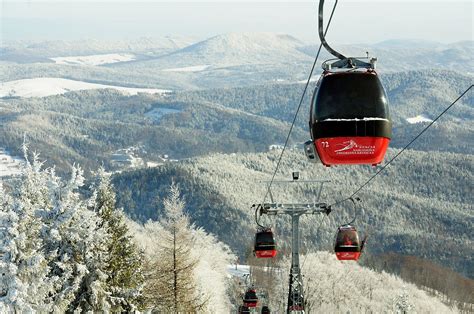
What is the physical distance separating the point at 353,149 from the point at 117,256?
23.3 m

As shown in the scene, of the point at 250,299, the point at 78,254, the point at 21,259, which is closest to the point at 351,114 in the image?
the point at 21,259

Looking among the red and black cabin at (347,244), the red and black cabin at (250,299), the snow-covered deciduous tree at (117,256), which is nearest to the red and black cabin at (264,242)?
the red and black cabin at (347,244)

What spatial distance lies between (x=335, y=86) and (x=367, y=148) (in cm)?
88

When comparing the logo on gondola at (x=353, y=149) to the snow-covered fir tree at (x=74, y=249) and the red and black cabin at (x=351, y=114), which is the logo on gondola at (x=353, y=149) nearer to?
the red and black cabin at (x=351, y=114)

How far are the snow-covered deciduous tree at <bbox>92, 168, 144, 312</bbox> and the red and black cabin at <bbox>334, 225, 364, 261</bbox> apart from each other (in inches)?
519

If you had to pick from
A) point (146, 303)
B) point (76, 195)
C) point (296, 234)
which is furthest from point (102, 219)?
point (296, 234)

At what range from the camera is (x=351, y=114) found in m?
9.41

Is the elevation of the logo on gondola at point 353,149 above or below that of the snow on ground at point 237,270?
above

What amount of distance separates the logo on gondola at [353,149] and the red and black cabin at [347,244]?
10.1 metres

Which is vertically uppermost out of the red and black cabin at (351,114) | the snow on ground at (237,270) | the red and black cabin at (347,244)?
the red and black cabin at (351,114)

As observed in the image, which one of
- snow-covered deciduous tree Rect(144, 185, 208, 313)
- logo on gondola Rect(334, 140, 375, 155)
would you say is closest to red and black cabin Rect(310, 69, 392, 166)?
logo on gondola Rect(334, 140, 375, 155)

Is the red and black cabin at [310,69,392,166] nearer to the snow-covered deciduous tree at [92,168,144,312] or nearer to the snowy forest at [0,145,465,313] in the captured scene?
the snowy forest at [0,145,465,313]

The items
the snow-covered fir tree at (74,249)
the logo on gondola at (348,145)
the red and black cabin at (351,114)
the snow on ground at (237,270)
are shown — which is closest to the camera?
the red and black cabin at (351,114)

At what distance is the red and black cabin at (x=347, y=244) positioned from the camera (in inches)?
770
